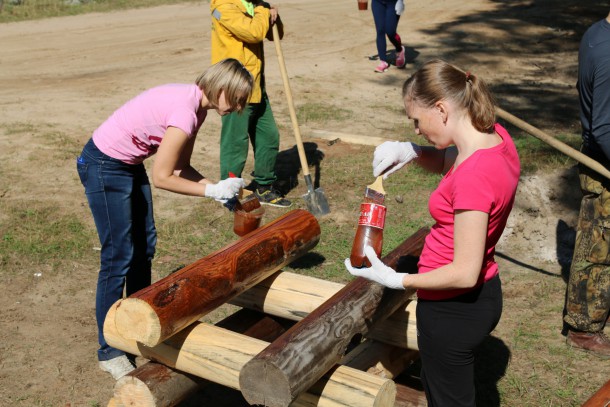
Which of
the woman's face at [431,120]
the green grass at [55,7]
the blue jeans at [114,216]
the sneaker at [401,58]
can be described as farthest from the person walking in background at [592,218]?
the green grass at [55,7]

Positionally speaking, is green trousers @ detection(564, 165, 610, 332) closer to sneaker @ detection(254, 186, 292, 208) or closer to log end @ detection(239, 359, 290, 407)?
log end @ detection(239, 359, 290, 407)

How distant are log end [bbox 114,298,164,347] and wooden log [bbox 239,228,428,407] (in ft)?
1.77

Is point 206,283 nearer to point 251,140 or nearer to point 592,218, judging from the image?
point 592,218

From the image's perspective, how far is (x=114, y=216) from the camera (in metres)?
4.62

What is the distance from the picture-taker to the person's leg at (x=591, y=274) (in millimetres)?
5031

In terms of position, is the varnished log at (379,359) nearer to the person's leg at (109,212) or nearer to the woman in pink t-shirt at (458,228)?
the woman in pink t-shirt at (458,228)

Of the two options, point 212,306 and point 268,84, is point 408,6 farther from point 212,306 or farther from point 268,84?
point 212,306

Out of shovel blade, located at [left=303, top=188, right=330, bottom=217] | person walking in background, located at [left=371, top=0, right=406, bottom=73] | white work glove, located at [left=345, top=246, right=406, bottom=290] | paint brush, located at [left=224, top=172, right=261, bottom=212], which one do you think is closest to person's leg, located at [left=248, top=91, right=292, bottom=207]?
shovel blade, located at [left=303, top=188, right=330, bottom=217]

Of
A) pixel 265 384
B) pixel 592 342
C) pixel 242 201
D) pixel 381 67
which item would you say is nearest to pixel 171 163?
pixel 242 201

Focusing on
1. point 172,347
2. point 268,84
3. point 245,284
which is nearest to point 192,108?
point 245,284

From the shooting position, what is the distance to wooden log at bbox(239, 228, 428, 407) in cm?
341

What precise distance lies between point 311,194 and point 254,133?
88 centimetres

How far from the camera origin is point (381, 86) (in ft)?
40.5

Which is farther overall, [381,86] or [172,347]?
[381,86]
